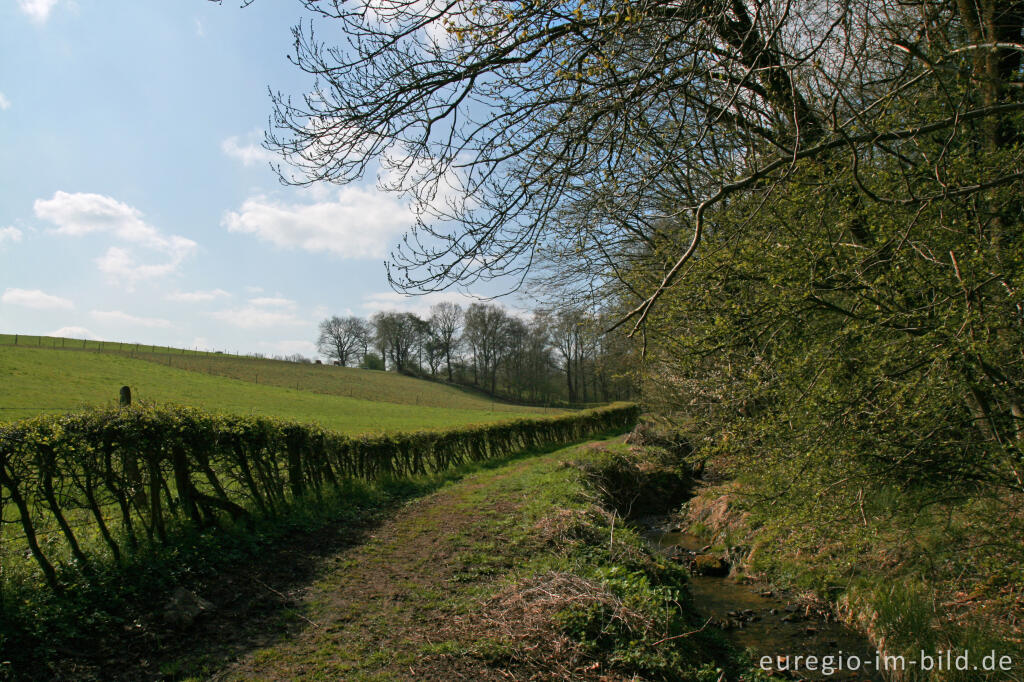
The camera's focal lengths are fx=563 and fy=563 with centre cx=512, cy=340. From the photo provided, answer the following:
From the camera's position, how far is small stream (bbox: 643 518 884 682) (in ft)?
18.0

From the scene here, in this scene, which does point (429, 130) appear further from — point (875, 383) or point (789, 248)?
point (875, 383)

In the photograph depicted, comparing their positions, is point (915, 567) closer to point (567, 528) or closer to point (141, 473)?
point (567, 528)

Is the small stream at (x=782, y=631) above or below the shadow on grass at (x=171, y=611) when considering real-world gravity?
below

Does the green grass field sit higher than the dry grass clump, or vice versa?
the green grass field

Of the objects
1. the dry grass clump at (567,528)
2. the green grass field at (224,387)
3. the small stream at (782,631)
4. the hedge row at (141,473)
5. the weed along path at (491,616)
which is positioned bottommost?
the small stream at (782,631)

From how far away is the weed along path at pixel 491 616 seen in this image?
169 inches

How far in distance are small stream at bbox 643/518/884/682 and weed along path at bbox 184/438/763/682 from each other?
516 mm

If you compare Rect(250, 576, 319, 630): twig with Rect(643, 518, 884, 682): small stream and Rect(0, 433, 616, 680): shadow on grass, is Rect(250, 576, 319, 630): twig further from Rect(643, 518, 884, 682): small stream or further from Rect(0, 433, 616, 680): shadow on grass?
Rect(643, 518, 884, 682): small stream

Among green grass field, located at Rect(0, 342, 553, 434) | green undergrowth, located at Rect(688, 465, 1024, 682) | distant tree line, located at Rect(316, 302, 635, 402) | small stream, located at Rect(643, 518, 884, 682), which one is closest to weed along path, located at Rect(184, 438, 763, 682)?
small stream, located at Rect(643, 518, 884, 682)

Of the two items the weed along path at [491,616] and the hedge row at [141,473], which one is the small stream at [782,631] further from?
the hedge row at [141,473]

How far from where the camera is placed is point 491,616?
5.05 meters

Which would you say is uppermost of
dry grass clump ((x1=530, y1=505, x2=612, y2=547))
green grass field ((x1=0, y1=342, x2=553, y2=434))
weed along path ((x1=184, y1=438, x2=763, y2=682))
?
green grass field ((x1=0, y1=342, x2=553, y2=434))

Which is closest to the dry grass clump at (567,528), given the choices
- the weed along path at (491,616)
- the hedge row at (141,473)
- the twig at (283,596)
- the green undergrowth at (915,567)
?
the weed along path at (491,616)

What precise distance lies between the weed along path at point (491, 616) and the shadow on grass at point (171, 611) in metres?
0.11
